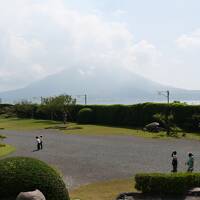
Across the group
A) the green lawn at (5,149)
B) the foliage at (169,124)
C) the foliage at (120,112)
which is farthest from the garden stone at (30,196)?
the foliage at (120,112)

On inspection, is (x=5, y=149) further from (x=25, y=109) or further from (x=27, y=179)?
(x=25, y=109)

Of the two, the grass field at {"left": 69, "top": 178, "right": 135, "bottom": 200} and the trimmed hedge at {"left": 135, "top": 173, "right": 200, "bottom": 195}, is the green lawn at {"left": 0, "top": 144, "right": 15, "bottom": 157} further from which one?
the trimmed hedge at {"left": 135, "top": 173, "right": 200, "bottom": 195}

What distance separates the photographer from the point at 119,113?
74.1 m

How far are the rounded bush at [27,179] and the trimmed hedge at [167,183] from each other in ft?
22.0

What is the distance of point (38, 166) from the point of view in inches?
597

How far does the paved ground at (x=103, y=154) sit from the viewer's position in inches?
1177

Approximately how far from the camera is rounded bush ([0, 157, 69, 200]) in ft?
48.1

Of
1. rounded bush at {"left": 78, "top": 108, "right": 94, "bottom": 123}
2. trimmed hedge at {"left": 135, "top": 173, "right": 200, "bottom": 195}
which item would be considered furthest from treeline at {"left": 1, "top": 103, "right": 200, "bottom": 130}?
trimmed hedge at {"left": 135, "top": 173, "right": 200, "bottom": 195}

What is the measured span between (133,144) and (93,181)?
19495mm

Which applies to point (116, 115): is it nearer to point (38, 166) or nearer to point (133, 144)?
point (133, 144)

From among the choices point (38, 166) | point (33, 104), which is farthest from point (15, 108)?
point (38, 166)

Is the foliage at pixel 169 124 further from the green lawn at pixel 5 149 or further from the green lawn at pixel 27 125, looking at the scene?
the green lawn at pixel 27 125

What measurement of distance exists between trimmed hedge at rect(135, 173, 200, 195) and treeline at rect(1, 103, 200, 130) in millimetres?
38332

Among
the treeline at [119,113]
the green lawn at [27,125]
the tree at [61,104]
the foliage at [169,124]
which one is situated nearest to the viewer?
the foliage at [169,124]
